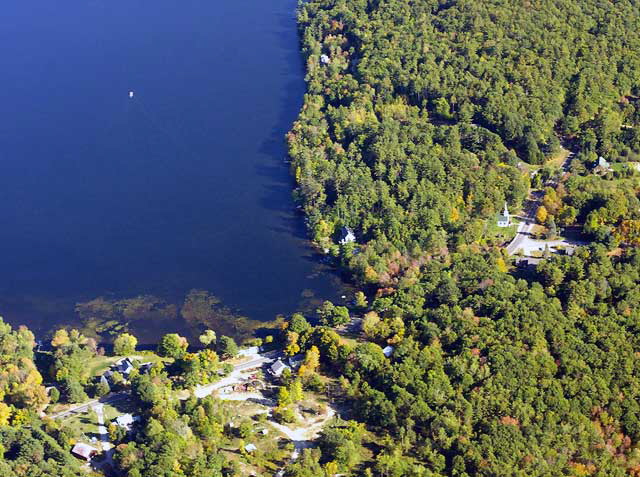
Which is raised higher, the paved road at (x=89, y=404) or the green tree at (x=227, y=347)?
the green tree at (x=227, y=347)

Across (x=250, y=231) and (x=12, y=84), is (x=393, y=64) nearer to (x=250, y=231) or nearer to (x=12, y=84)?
(x=250, y=231)

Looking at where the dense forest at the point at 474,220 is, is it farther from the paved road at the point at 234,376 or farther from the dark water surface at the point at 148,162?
the dark water surface at the point at 148,162

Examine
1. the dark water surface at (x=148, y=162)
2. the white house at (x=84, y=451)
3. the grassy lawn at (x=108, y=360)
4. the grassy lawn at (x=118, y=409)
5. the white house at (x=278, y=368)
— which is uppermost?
the dark water surface at (x=148, y=162)

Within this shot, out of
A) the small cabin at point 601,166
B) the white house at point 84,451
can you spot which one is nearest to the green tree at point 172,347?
the white house at point 84,451

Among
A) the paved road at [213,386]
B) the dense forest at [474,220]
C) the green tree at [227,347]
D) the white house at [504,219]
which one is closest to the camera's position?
the dense forest at [474,220]

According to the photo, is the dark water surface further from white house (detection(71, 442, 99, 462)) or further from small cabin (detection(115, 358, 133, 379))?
white house (detection(71, 442, 99, 462))

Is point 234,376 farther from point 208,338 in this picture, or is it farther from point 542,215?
point 542,215

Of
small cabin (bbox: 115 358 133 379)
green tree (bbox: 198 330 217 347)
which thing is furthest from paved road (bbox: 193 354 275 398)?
small cabin (bbox: 115 358 133 379)

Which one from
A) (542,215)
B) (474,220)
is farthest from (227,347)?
(542,215)

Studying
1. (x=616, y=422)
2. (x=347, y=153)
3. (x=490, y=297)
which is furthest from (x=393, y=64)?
(x=616, y=422)

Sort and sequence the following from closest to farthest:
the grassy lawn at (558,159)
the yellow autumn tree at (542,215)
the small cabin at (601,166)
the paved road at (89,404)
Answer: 1. the paved road at (89,404)
2. the yellow autumn tree at (542,215)
3. the small cabin at (601,166)
4. the grassy lawn at (558,159)
